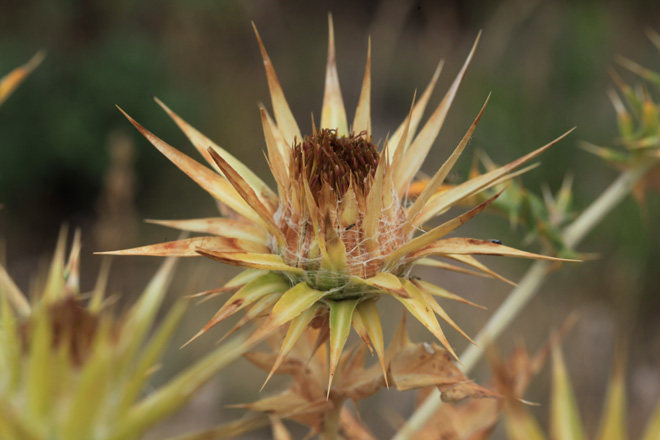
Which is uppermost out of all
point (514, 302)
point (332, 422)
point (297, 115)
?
point (297, 115)

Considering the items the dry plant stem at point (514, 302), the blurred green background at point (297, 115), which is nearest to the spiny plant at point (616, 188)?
the dry plant stem at point (514, 302)

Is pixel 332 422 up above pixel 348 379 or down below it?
below

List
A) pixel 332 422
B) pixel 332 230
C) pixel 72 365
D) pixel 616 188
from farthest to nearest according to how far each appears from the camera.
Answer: pixel 616 188 → pixel 72 365 → pixel 332 422 → pixel 332 230

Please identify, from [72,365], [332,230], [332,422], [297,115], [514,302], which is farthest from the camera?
[297,115]

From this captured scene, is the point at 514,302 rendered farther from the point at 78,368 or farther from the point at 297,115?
the point at 297,115

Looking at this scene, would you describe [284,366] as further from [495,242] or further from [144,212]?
[144,212]

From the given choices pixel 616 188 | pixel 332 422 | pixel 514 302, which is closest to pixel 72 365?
pixel 332 422

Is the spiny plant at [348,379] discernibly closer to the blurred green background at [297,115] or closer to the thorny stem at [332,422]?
the thorny stem at [332,422]

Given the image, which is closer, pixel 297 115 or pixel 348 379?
pixel 348 379
